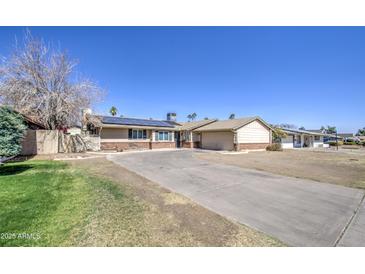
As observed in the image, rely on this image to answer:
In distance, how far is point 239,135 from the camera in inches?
862

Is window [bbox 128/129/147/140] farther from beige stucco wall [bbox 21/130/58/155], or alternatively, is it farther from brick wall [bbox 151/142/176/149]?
beige stucco wall [bbox 21/130/58/155]

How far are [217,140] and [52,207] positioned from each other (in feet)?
70.5

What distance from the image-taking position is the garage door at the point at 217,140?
22.6 meters

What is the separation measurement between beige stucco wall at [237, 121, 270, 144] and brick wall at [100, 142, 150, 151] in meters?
11.3

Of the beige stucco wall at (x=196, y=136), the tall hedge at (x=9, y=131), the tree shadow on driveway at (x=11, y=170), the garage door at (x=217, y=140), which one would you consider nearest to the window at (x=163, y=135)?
the beige stucco wall at (x=196, y=136)

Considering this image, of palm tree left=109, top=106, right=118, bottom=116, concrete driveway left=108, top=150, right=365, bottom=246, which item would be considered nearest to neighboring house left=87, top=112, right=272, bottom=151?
concrete driveway left=108, top=150, right=365, bottom=246

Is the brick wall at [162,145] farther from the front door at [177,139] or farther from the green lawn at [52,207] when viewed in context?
the green lawn at [52,207]

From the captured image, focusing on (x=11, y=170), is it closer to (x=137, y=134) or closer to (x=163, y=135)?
(x=137, y=134)

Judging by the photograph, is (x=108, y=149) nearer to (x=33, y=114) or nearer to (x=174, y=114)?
(x=33, y=114)

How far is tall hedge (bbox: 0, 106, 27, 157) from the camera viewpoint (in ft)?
28.3

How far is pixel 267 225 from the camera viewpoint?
3.58 metres

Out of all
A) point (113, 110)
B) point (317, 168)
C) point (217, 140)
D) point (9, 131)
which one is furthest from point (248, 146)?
point (113, 110)
